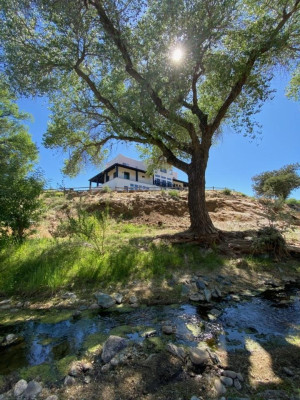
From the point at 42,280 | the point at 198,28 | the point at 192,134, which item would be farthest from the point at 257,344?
the point at 198,28

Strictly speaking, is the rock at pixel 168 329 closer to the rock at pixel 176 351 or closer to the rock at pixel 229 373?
the rock at pixel 176 351

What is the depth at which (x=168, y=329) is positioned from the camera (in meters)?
3.64

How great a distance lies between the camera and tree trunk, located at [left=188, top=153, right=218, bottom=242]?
30.1 ft

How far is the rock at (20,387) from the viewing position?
2390 millimetres

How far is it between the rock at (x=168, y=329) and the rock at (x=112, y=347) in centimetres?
73

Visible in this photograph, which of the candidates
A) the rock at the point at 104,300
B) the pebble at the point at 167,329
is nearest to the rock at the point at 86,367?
the pebble at the point at 167,329

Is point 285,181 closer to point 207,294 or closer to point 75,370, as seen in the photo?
point 207,294

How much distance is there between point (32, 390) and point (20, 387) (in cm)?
16

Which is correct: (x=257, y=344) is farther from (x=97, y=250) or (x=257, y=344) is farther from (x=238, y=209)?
(x=238, y=209)

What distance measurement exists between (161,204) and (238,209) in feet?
19.8

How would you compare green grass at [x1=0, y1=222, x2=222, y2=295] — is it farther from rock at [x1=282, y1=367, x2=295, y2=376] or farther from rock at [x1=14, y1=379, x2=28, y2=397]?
rock at [x1=282, y1=367, x2=295, y2=376]

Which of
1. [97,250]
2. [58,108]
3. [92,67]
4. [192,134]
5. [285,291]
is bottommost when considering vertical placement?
[285,291]

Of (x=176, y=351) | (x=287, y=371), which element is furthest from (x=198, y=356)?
(x=287, y=371)

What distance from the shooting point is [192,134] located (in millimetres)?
9430
